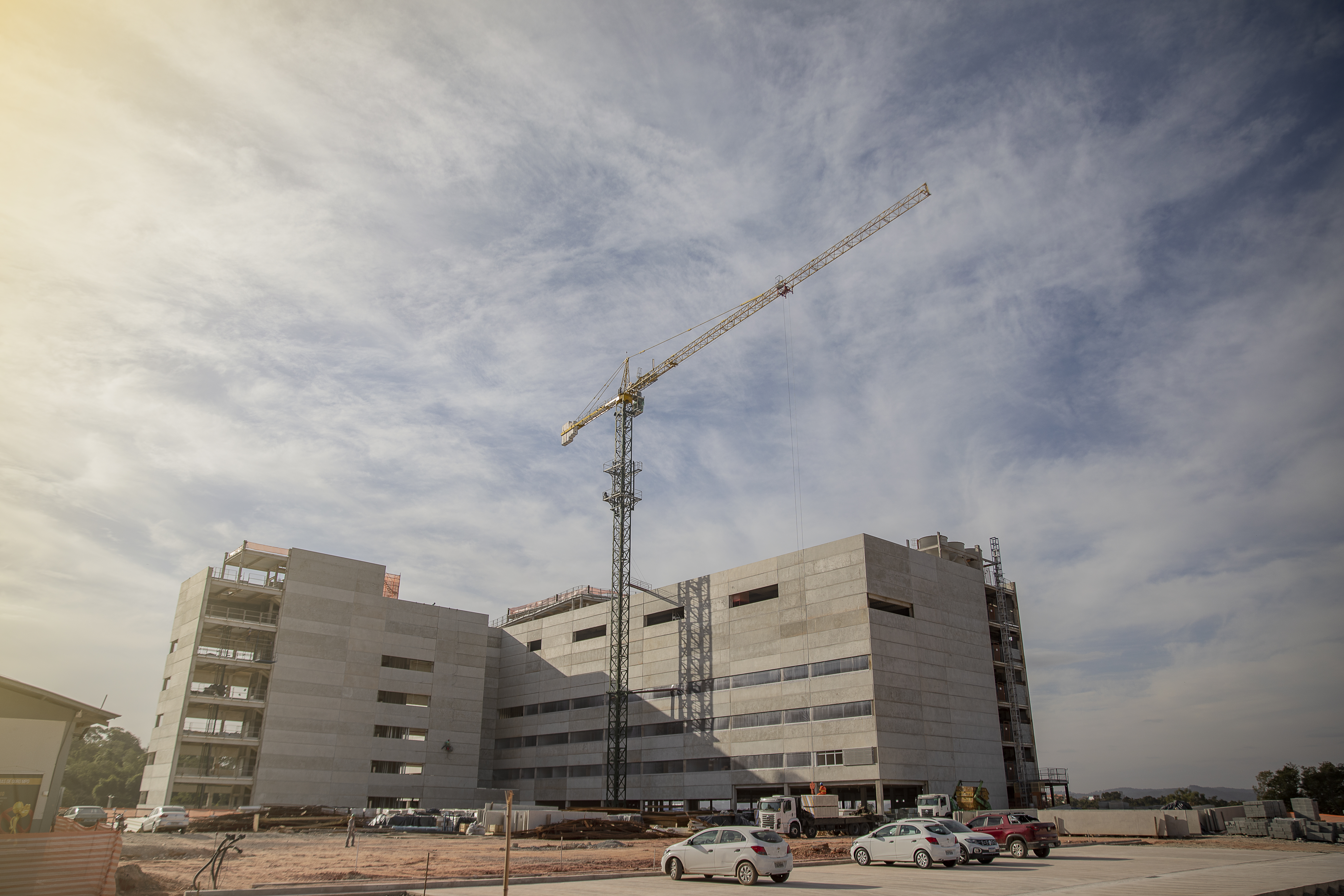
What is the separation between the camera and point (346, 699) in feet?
263

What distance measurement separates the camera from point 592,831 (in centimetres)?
4978

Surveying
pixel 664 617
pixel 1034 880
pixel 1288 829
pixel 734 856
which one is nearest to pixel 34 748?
pixel 734 856

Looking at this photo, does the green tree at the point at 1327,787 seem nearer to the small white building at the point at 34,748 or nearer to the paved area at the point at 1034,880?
the paved area at the point at 1034,880

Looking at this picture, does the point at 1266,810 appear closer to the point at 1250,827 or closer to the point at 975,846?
the point at 1250,827

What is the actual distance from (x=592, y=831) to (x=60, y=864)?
35954 millimetres

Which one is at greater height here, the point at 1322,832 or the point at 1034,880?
the point at 1034,880

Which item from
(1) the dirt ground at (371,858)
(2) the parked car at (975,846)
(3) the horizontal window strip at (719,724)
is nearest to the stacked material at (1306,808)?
(3) the horizontal window strip at (719,724)

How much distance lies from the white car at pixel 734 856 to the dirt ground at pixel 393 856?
9.91 feet

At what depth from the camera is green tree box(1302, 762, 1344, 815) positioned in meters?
104

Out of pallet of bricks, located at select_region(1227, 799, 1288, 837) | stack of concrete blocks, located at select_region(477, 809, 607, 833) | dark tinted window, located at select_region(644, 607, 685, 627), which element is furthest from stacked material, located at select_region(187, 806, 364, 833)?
pallet of bricks, located at select_region(1227, 799, 1288, 837)

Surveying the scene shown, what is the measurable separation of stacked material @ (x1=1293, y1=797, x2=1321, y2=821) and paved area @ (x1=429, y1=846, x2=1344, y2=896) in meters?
27.6

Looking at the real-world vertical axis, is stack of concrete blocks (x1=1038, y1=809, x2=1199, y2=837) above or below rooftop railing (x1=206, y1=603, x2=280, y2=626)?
below

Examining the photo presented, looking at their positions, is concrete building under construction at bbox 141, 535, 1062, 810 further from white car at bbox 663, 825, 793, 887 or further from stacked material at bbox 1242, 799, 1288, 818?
white car at bbox 663, 825, 793, 887

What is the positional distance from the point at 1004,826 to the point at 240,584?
7037 centimetres
